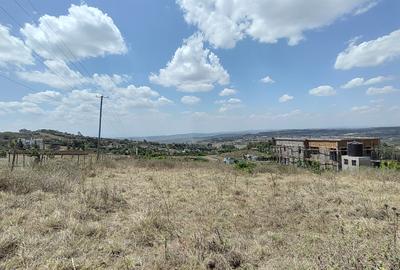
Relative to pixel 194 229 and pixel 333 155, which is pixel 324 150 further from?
pixel 194 229

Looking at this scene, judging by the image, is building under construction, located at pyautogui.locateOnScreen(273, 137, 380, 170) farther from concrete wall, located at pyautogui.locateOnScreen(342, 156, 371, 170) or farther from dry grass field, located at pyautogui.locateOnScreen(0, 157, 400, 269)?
dry grass field, located at pyautogui.locateOnScreen(0, 157, 400, 269)

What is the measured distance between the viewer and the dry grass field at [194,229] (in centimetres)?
354

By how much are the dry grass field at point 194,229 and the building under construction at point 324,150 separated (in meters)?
23.4

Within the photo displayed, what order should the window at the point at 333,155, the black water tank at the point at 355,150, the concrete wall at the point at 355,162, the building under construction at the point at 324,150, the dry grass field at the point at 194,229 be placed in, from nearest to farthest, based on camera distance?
1. the dry grass field at the point at 194,229
2. the concrete wall at the point at 355,162
3. the black water tank at the point at 355,150
4. the building under construction at the point at 324,150
5. the window at the point at 333,155

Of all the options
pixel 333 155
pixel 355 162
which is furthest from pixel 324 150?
pixel 355 162

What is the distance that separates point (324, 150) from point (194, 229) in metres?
40.1

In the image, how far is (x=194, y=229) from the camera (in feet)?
16.7

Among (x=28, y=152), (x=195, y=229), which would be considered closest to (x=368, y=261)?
(x=195, y=229)

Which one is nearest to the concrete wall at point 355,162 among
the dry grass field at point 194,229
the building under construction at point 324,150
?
the building under construction at point 324,150

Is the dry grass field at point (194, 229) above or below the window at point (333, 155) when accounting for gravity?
above

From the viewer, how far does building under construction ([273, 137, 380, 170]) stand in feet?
106

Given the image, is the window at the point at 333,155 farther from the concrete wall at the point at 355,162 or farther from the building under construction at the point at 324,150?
the concrete wall at the point at 355,162

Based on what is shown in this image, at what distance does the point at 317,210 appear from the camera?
256 inches

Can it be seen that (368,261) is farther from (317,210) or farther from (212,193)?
(212,193)
